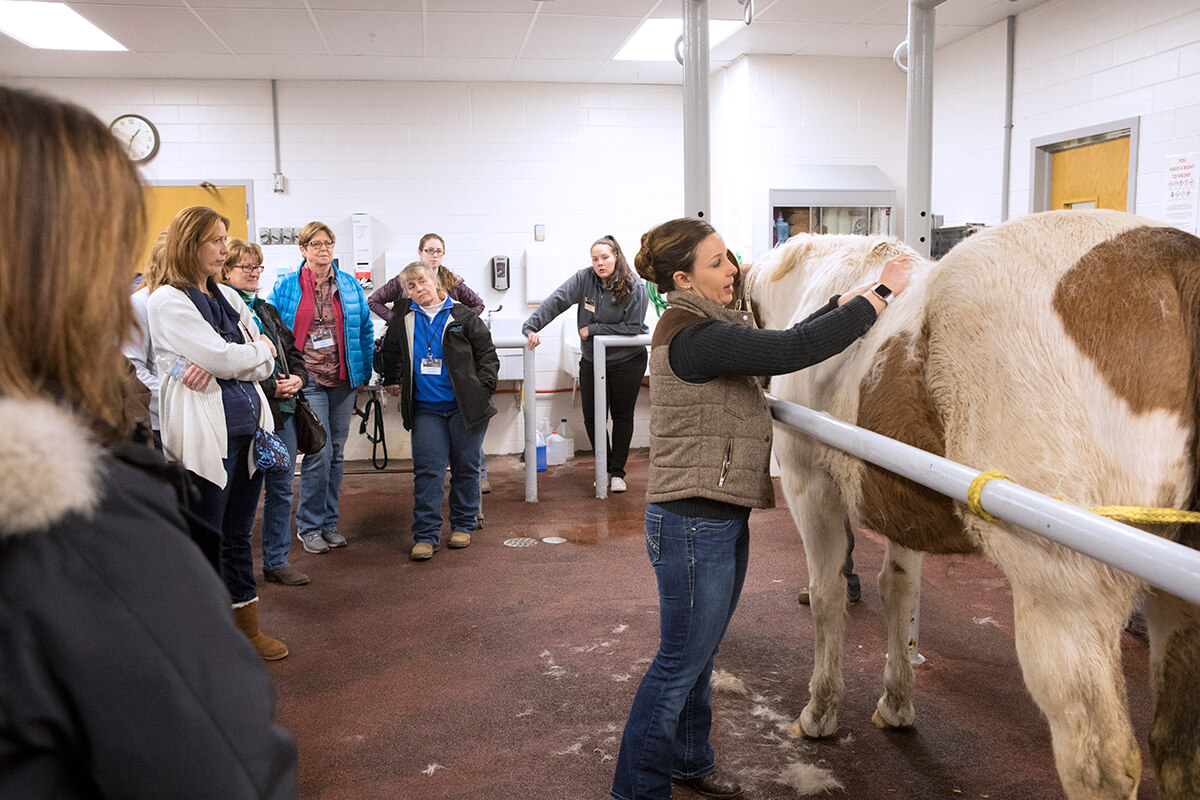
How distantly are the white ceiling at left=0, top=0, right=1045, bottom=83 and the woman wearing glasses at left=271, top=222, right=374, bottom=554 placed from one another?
165cm

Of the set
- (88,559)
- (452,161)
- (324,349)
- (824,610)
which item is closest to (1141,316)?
(824,610)

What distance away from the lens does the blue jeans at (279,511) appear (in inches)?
154

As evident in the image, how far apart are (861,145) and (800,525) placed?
5.17m

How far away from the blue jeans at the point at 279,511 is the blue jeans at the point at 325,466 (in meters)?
0.44

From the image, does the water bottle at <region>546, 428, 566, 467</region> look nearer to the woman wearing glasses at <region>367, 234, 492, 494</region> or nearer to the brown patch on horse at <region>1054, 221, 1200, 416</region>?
the woman wearing glasses at <region>367, 234, 492, 494</region>

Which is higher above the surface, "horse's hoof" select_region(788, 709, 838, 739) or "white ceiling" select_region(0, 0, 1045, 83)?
"white ceiling" select_region(0, 0, 1045, 83)

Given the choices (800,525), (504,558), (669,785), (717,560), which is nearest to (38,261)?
(717,560)

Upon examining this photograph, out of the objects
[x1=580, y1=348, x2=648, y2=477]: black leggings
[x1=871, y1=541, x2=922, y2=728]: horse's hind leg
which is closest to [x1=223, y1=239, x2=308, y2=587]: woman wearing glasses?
[x1=580, y1=348, x2=648, y2=477]: black leggings

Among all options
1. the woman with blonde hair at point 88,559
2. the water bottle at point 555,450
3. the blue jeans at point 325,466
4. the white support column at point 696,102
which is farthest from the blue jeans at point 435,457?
the woman with blonde hair at point 88,559

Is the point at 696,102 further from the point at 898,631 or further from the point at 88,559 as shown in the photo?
the point at 88,559

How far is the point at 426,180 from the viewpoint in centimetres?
707

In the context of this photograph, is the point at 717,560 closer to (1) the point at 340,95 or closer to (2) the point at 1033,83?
(2) the point at 1033,83

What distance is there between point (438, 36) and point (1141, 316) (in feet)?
17.1

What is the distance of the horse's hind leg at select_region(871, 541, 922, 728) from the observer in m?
2.65
